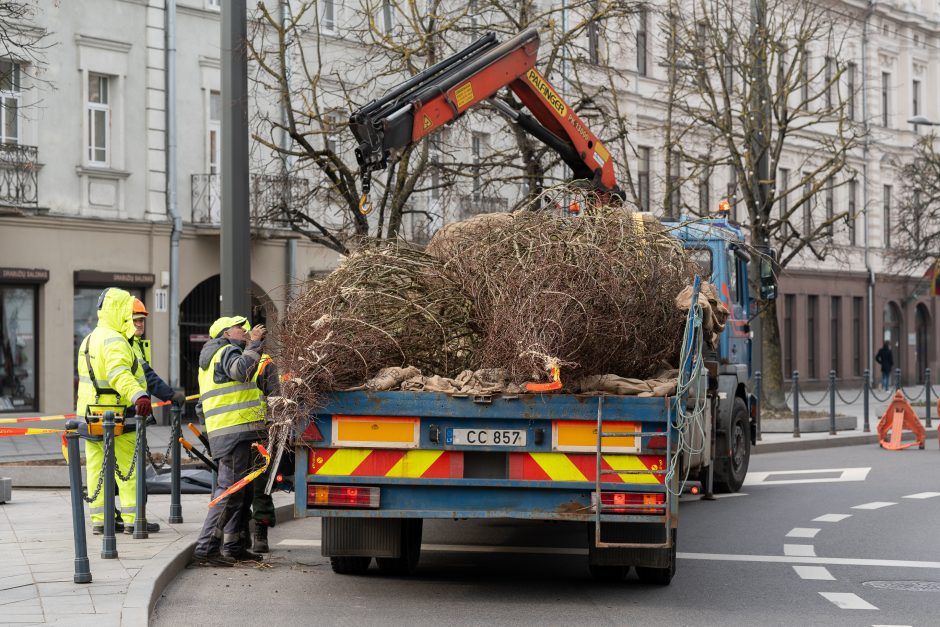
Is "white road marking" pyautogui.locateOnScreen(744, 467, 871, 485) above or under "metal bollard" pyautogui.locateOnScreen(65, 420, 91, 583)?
under

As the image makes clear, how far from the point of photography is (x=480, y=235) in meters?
9.53

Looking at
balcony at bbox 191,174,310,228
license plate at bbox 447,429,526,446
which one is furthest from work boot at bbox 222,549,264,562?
balcony at bbox 191,174,310,228

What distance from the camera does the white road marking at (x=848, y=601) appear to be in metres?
8.48

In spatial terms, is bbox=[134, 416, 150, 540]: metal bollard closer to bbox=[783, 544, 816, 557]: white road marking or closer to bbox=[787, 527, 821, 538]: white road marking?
bbox=[783, 544, 816, 557]: white road marking

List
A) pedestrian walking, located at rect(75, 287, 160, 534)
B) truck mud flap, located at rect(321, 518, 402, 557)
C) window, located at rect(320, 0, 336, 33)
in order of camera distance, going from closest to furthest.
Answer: truck mud flap, located at rect(321, 518, 402, 557)
pedestrian walking, located at rect(75, 287, 160, 534)
window, located at rect(320, 0, 336, 33)

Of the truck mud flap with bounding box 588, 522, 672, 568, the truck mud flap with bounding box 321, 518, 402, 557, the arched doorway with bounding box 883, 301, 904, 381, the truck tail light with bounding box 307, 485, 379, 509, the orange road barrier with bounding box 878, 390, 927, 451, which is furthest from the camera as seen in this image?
the arched doorway with bounding box 883, 301, 904, 381

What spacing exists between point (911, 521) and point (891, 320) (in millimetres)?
39529

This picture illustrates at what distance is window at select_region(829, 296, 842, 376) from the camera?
154 ft

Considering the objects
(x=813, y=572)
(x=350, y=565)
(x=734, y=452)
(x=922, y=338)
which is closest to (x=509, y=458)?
(x=350, y=565)

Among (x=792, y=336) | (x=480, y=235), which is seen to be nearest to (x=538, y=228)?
(x=480, y=235)

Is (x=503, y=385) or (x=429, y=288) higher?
(x=429, y=288)

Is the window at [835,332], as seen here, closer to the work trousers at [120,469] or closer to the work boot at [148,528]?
the work trousers at [120,469]

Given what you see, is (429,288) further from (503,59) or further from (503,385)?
(503,59)

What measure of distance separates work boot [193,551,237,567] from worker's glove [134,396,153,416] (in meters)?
1.15
